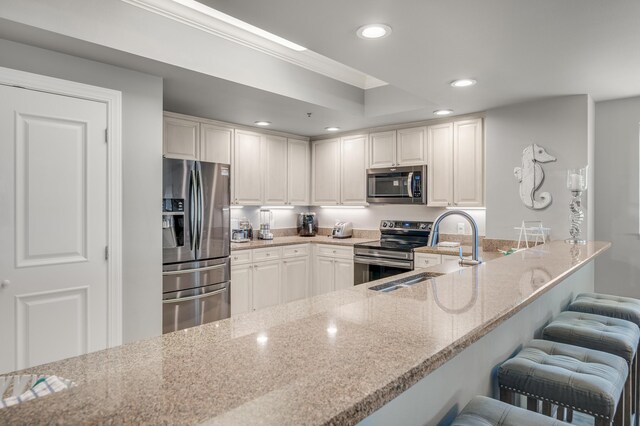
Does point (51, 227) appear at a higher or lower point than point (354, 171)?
lower

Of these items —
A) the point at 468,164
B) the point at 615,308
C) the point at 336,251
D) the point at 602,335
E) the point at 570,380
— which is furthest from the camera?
the point at 336,251

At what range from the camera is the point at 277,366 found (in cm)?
75

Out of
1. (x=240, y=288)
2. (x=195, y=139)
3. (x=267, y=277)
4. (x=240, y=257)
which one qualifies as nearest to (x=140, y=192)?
(x=195, y=139)

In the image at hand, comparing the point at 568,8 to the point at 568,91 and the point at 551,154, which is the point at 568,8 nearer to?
the point at 568,91

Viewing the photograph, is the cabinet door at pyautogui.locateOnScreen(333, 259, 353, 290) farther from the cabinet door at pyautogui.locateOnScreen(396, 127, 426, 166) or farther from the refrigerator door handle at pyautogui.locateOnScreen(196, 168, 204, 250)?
the refrigerator door handle at pyautogui.locateOnScreen(196, 168, 204, 250)

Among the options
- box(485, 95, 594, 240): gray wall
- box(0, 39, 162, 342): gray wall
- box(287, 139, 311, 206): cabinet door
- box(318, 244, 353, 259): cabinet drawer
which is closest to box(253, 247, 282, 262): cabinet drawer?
box(318, 244, 353, 259): cabinet drawer

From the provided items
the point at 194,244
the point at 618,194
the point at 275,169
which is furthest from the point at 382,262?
the point at 618,194

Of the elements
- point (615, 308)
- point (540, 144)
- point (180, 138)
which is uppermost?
point (180, 138)

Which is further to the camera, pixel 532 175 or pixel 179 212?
pixel 532 175

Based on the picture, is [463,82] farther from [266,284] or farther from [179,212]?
[266,284]

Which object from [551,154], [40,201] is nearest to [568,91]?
[551,154]

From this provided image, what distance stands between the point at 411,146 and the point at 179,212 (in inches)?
103

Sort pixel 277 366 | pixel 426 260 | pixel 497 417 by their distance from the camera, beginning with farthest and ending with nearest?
pixel 426 260, pixel 497 417, pixel 277 366

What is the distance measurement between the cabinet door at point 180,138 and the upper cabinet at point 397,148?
6.68ft
